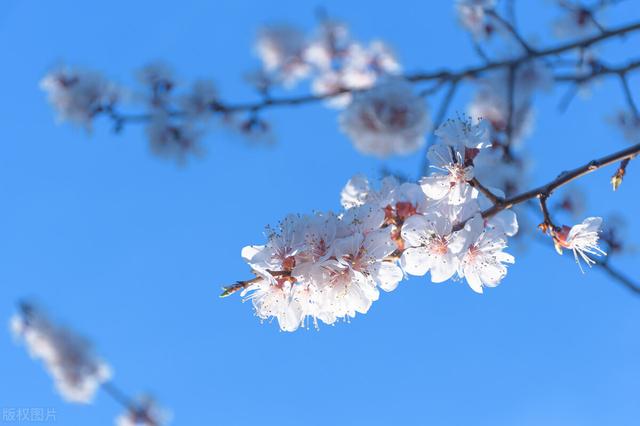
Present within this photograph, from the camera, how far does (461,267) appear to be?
225 centimetres

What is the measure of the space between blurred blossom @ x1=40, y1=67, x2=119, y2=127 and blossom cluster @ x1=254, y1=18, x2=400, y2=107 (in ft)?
8.60

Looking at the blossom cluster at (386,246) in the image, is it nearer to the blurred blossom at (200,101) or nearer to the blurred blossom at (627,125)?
the blurred blossom at (627,125)

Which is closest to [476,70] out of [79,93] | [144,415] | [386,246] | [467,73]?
[467,73]

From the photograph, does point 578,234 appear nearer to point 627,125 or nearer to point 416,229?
point 416,229

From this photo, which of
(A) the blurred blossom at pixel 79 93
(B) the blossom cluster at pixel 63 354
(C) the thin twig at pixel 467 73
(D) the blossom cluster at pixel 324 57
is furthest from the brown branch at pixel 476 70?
(B) the blossom cluster at pixel 63 354

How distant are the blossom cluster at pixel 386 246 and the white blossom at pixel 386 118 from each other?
92.9 inches

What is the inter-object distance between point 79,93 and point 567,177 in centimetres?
549

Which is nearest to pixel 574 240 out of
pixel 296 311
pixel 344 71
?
pixel 296 311

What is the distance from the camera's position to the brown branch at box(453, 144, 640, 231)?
1.85 meters

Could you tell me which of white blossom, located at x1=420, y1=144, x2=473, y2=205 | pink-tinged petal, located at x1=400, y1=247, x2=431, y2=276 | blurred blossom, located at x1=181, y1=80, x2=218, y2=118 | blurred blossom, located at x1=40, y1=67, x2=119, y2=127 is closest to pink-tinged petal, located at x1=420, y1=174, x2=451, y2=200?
white blossom, located at x1=420, y1=144, x2=473, y2=205

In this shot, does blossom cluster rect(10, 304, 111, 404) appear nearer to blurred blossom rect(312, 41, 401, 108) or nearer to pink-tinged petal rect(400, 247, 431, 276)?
blurred blossom rect(312, 41, 401, 108)

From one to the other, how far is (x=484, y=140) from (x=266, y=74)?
4683 mm

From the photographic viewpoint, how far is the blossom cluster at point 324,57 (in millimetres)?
8141

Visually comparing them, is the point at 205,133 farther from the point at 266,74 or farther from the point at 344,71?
the point at 344,71
